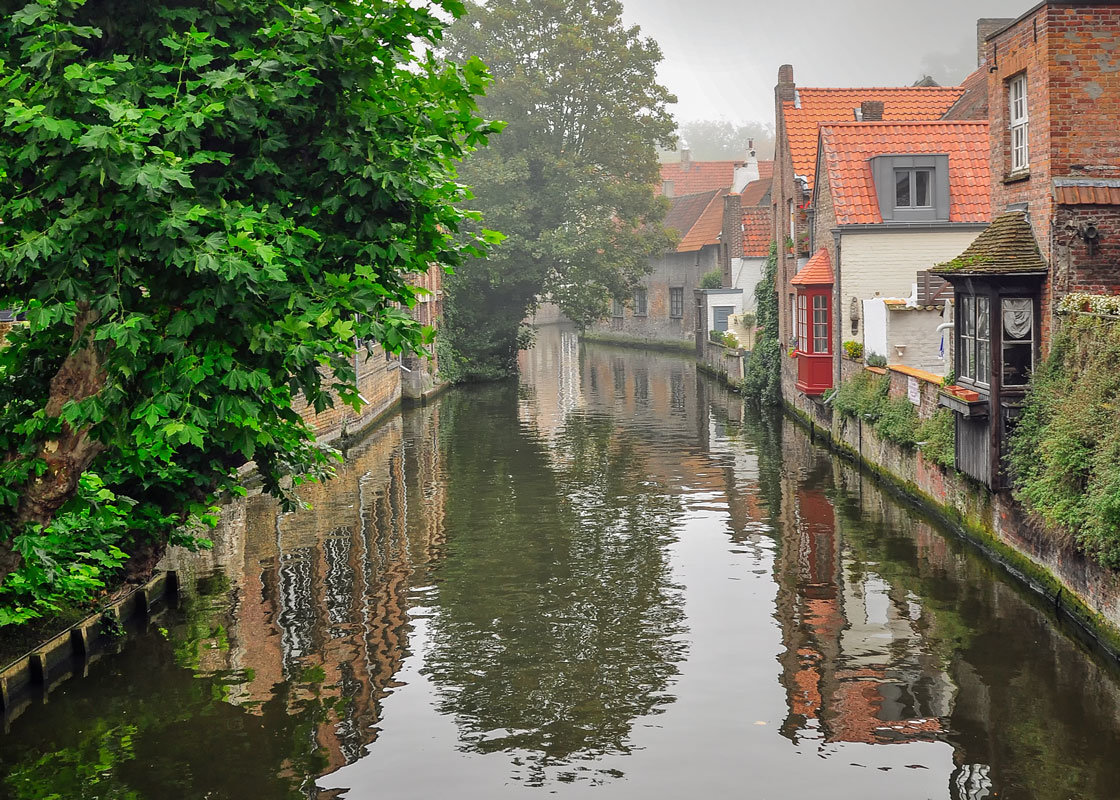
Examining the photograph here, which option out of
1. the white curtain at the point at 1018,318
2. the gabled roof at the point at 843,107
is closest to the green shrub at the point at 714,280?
the gabled roof at the point at 843,107

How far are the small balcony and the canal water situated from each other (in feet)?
26.2

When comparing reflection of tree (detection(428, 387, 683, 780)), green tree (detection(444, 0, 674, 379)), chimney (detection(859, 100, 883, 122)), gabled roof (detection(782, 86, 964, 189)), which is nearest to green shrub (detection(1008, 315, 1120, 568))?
reflection of tree (detection(428, 387, 683, 780))

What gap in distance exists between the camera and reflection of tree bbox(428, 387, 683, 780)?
11289 mm

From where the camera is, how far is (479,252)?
36.2ft

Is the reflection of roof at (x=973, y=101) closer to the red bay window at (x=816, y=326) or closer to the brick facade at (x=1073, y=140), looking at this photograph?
the red bay window at (x=816, y=326)

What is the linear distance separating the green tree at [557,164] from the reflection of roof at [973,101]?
15.6m

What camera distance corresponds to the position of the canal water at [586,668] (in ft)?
32.7

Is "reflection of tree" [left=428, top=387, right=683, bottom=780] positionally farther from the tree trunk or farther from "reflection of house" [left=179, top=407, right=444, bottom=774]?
the tree trunk

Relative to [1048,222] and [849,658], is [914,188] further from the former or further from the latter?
[849,658]

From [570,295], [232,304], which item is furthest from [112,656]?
[570,295]

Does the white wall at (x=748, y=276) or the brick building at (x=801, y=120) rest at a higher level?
the brick building at (x=801, y=120)

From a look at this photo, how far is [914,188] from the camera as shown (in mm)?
29219

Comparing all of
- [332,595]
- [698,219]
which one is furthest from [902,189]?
[698,219]

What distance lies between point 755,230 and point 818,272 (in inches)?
869
